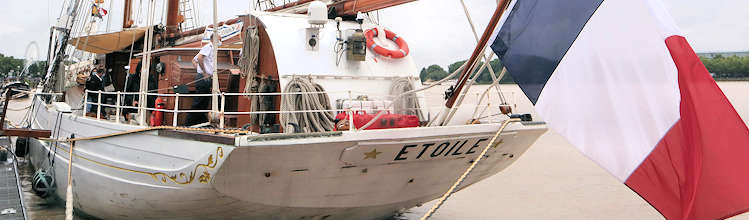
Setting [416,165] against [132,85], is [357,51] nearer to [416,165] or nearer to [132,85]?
[416,165]

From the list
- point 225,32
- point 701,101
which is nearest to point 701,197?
point 701,101

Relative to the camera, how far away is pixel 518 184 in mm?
14766

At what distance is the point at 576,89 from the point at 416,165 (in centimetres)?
314

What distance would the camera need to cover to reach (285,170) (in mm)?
7461

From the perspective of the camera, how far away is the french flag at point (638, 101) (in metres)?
4.97

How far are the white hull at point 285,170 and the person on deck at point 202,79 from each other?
131 centimetres

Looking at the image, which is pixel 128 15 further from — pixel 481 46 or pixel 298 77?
pixel 481 46

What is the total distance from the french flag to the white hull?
216cm

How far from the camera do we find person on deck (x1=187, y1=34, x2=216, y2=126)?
975 cm

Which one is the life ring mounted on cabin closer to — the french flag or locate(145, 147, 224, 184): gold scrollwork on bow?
locate(145, 147, 224, 184): gold scrollwork on bow

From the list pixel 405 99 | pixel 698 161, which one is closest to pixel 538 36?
pixel 698 161

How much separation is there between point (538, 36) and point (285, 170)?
3.28m

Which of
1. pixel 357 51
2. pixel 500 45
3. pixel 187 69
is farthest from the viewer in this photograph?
pixel 187 69

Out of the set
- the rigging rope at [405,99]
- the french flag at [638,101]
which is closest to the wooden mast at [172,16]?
the rigging rope at [405,99]
